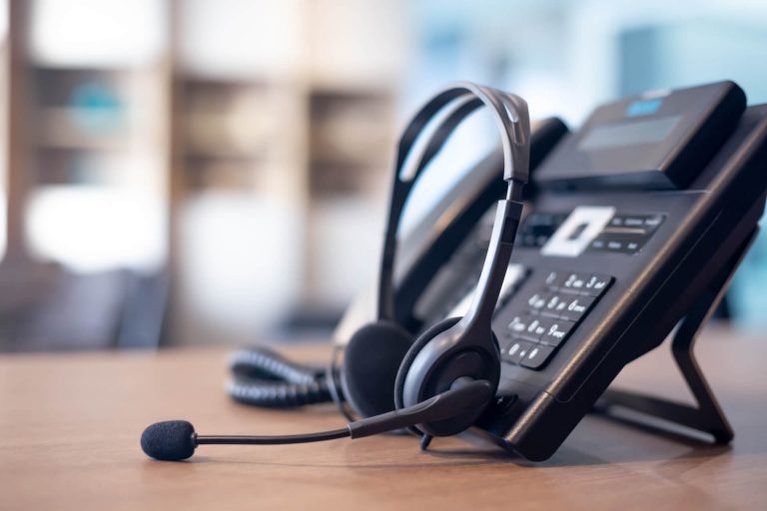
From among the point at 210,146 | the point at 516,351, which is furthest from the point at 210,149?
the point at 516,351

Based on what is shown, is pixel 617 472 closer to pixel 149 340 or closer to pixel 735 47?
pixel 149 340

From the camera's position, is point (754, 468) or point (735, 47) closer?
point (754, 468)

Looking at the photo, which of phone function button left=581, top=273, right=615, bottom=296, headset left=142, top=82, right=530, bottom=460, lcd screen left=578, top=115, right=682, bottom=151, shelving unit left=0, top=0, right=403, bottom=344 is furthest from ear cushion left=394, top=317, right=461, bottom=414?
shelving unit left=0, top=0, right=403, bottom=344

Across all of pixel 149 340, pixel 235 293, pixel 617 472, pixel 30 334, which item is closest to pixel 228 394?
pixel 617 472

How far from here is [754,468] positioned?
1.72ft

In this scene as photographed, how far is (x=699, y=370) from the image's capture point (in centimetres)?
61

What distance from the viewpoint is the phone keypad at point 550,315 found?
1.81ft

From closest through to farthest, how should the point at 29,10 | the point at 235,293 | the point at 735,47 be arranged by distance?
the point at 29,10, the point at 235,293, the point at 735,47

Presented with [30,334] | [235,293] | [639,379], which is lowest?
[235,293]

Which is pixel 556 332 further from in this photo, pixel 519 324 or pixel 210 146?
pixel 210 146

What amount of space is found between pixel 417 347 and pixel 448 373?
27 millimetres

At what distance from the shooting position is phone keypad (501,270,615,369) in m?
0.55

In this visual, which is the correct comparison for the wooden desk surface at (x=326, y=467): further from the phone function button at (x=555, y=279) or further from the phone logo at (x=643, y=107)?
the phone logo at (x=643, y=107)

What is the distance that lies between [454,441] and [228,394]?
273 millimetres
